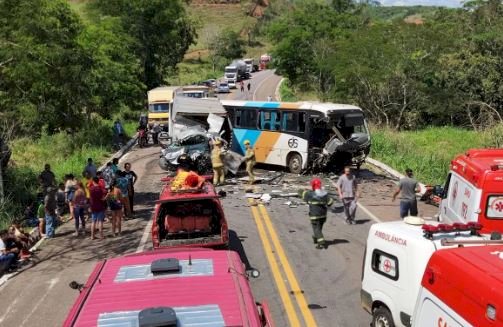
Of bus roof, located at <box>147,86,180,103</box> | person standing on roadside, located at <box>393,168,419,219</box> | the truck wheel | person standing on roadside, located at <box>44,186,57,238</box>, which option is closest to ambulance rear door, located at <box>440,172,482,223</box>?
person standing on roadside, located at <box>393,168,419,219</box>

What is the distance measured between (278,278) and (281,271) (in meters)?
0.43

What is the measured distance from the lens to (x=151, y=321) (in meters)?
3.78

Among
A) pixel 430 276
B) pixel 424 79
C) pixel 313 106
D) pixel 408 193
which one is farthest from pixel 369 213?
pixel 424 79

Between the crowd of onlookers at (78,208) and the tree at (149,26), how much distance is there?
3279cm

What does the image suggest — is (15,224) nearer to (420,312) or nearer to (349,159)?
(420,312)

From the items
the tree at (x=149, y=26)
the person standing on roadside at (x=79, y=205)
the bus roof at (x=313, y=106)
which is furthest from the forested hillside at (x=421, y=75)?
the person standing on roadside at (x=79, y=205)

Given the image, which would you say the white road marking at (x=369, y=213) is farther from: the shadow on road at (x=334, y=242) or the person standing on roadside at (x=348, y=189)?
the shadow on road at (x=334, y=242)

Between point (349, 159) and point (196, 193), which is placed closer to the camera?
point (196, 193)

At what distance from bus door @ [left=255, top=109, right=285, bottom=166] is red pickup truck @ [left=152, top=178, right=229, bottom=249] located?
37.1 ft

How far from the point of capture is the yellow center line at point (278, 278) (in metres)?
8.96

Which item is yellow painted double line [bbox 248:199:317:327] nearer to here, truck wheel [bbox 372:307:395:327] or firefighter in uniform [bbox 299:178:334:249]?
firefighter in uniform [bbox 299:178:334:249]

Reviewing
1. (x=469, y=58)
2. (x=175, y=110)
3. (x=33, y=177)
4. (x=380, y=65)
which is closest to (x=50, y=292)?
(x=33, y=177)

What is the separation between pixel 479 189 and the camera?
973 cm

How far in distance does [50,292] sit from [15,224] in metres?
3.46
